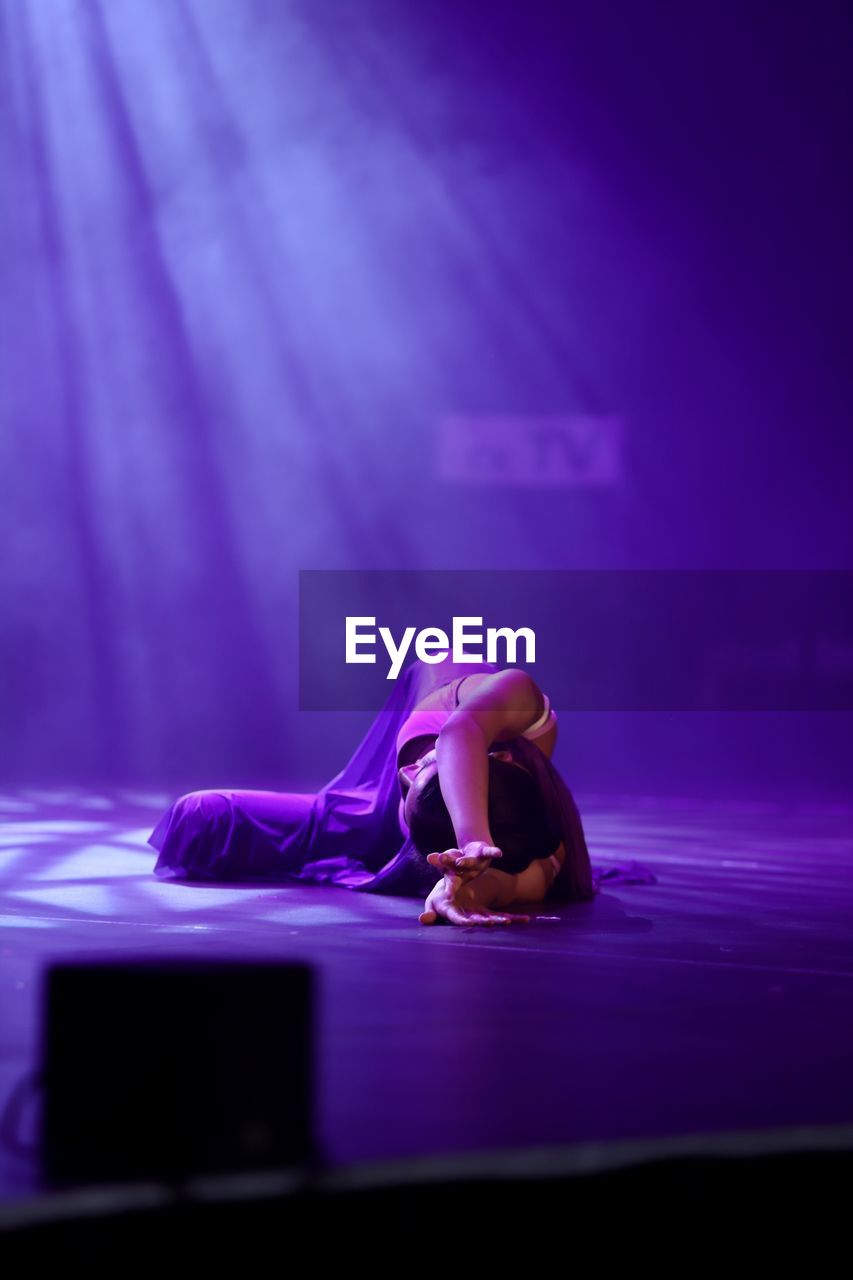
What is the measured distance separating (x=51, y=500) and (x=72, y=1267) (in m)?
6.82

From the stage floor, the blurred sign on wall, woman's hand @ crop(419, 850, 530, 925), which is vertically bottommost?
the stage floor

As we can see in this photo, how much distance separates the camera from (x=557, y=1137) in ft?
3.36

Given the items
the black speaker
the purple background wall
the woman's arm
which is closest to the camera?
the black speaker

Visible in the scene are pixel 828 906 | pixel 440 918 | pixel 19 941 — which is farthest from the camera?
pixel 828 906

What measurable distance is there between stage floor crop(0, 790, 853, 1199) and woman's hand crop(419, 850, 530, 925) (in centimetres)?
3

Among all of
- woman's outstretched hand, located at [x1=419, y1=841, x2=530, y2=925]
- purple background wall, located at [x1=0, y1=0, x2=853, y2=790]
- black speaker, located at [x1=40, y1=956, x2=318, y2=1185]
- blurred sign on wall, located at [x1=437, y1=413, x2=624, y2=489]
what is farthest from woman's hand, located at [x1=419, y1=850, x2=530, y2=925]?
blurred sign on wall, located at [x1=437, y1=413, x2=624, y2=489]

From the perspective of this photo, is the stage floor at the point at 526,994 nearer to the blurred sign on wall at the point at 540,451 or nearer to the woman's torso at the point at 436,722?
the woman's torso at the point at 436,722

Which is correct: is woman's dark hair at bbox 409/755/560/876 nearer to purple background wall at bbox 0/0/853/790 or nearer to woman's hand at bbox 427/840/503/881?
woman's hand at bbox 427/840/503/881

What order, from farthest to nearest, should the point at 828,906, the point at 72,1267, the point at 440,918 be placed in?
1. the point at 828,906
2. the point at 440,918
3. the point at 72,1267

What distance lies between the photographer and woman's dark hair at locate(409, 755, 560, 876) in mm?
2541

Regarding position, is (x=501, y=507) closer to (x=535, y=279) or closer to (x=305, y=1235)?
(x=535, y=279)

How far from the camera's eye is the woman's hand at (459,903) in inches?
85.7

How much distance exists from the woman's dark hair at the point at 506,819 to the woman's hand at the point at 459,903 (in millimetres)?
200

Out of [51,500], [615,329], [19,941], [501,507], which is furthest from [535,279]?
[19,941]
